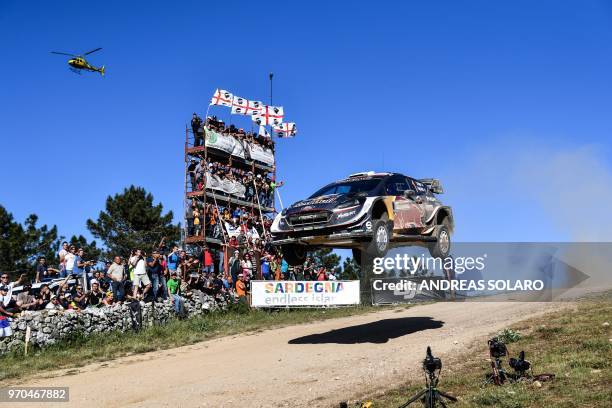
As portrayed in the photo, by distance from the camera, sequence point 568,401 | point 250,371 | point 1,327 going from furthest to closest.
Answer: point 1,327
point 250,371
point 568,401

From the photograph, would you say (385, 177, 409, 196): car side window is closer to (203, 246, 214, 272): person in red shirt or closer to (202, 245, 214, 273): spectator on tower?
(202, 245, 214, 273): spectator on tower

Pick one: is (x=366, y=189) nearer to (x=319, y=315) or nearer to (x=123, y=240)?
(x=319, y=315)

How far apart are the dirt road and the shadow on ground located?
0.03m

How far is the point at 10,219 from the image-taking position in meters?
45.0

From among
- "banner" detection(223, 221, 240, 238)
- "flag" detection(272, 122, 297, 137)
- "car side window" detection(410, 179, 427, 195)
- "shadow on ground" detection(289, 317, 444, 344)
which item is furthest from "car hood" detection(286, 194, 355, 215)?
"flag" detection(272, 122, 297, 137)

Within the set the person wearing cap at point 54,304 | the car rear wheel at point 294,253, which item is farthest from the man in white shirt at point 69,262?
the car rear wheel at point 294,253

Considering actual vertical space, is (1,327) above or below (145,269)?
below

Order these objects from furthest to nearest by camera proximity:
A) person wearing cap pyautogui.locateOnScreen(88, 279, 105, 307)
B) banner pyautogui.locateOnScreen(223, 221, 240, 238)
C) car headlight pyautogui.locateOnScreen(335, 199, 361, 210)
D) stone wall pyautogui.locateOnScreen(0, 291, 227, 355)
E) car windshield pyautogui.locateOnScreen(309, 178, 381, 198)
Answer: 1. banner pyautogui.locateOnScreen(223, 221, 240, 238)
2. person wearing cap pyautogui.locateOnScreen(88, 279, 105, 307)
3. stone wall pyautogui.locateOnScreen(0, 291, 227, 355)
4. car windshield pyautogui.locateOnScreen(309, 178, 381, 198)
5. car headlight pyautogui.locateOnScreen(335, 199, 361, 210)

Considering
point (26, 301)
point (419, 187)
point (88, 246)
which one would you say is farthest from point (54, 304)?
point (88, 246)

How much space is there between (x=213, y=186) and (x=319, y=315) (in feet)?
34.2

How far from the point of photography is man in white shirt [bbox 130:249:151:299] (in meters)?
19.7

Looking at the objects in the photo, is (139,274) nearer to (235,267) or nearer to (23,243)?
(235,267)

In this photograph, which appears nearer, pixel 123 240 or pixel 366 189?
pixel 366 189

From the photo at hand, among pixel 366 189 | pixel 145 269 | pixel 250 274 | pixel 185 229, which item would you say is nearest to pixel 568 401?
pixel 366 189
